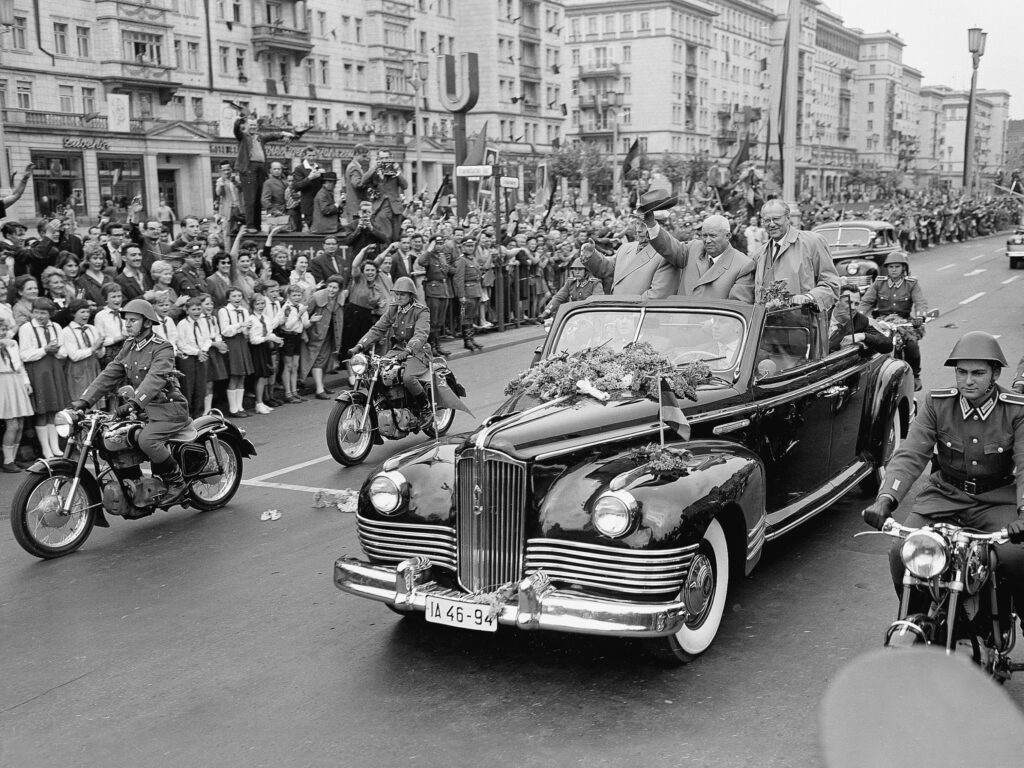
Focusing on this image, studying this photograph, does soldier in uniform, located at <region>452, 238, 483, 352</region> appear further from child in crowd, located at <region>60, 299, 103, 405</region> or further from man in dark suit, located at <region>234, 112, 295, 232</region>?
child in crowd, located at <region>60, 299, 103, 405</region>

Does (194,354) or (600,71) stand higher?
(600,71)

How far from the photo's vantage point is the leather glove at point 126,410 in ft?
27.5

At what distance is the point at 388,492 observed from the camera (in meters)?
5.69

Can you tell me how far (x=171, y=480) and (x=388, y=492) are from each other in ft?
11.7

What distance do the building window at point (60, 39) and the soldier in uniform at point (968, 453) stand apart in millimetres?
58646

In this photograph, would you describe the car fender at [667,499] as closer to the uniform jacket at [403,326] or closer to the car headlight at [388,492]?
the car headlight at [388,492]

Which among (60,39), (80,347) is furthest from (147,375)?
(60,39)

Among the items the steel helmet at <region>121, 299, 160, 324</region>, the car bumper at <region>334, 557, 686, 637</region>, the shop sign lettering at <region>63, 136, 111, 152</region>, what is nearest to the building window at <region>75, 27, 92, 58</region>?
the shop sign lettering at <region>63, 136, 111, 152</region>

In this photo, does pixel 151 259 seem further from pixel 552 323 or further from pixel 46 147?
pixel 46 147

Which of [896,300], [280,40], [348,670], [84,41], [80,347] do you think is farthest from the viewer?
[280,40]

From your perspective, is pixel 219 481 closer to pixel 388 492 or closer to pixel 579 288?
pixel 388 492

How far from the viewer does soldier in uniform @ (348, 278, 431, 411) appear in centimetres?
1092

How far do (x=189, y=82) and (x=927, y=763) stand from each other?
65107 mm

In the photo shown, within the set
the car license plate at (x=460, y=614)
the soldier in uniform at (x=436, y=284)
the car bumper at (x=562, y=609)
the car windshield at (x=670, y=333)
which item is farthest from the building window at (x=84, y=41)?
the car license plate at (x=460, y=614)
